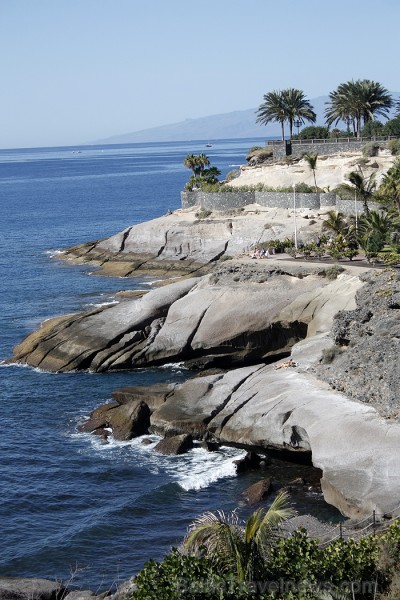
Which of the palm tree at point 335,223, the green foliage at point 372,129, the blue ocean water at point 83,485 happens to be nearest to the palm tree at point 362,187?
the palm tree at point 335,223

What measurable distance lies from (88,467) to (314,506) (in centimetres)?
935

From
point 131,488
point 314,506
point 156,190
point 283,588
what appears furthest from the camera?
point 156,190

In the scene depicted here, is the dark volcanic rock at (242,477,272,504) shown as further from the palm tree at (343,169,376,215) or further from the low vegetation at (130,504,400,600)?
the palm tree at (343,169,376,215)

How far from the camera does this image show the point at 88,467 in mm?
35531

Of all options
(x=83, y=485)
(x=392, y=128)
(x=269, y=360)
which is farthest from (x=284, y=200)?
(x=83, y=485)

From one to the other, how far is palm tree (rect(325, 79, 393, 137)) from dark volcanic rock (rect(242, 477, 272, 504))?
2338 inches

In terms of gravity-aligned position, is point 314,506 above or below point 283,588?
below

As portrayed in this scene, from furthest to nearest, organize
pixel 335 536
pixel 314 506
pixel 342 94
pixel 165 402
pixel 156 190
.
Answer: pixel 156 190
pixel 342 94
pixel 165 402
pixel 314 506
pixel 335 536

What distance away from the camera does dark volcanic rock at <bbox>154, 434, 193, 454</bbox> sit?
36.2 metres

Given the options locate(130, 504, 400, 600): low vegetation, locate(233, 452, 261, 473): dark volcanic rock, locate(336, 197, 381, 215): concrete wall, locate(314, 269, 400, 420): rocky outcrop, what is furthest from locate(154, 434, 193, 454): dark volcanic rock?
locate(336, 197, 381, 215): concrete wall

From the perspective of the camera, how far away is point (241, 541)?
1867 centimetres

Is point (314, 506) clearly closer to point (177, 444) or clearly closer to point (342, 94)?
point (177, 444)

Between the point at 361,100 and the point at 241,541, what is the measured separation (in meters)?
75.1

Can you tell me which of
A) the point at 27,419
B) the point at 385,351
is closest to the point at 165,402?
the point at 27,419
